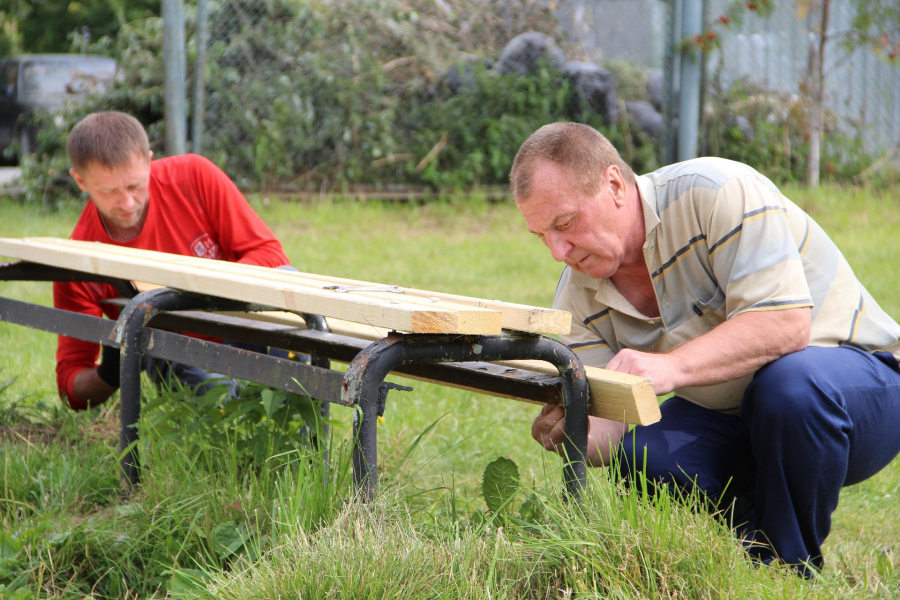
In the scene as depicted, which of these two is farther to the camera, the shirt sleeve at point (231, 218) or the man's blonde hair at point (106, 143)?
the shirt sleeve at point (231, 218)

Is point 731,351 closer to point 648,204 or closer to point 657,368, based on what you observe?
point 657,368

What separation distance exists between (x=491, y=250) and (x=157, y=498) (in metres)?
4.86

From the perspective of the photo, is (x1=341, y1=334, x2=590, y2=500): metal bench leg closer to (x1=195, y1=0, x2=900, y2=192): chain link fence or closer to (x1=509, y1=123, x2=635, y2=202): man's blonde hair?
(x1=509, y1=123, x2=635, y2=202): man's blonde hair

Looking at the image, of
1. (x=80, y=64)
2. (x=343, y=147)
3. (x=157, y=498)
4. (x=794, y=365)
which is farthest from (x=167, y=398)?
(x=80, y=64)

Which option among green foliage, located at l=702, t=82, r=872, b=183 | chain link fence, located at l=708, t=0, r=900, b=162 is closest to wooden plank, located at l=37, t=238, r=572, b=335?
green foliage, located at l=702, t=82, r=872, b=183

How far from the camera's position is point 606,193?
92.0 inches

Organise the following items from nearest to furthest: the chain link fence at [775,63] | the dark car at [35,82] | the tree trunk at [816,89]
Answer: the tree trunk at [816,89], the chain link fence at [775,63], the dark car at [35,82]

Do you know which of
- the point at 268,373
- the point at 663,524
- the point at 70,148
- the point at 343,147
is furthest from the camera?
the point at 343,147

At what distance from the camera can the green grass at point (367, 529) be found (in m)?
1.69

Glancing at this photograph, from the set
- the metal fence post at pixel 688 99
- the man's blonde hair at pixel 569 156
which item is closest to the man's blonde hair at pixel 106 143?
the man's blonde hair at pixel 569 156

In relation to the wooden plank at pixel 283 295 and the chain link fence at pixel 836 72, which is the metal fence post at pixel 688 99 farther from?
the wooden plank at pixel 283 295

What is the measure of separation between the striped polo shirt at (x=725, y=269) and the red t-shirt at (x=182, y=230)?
1.49 meters

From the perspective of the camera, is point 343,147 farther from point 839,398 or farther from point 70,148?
point 839,398

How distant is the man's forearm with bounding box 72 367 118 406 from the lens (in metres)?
3.40
